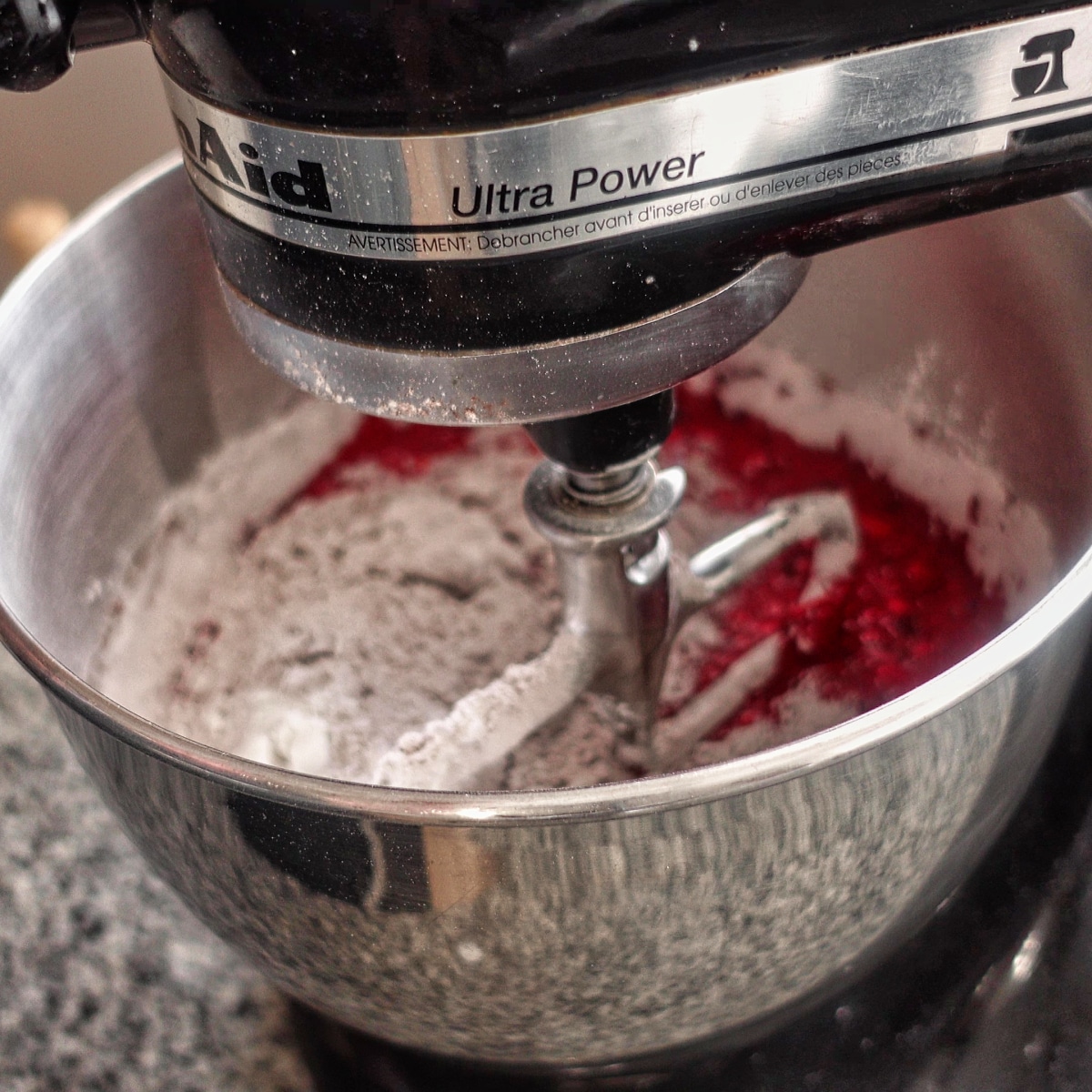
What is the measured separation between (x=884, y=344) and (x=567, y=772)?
0.88ft

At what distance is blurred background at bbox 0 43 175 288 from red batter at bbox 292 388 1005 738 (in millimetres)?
473

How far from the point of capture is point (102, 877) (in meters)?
0.51

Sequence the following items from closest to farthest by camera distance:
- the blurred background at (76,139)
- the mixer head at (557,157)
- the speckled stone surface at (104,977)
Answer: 1. the mixer head at (557,157)
2. the speckled stone surface at (104,977)
3. the blurred background at (76,139)

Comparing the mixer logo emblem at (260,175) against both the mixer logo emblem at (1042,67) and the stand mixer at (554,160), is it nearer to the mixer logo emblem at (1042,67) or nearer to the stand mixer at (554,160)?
the stand mixer at (554,160)

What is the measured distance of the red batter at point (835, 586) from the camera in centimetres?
54

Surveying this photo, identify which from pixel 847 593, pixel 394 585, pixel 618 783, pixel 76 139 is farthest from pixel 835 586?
pixel 76 139

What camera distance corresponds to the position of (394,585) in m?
0.62

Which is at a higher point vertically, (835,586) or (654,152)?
(654,152)

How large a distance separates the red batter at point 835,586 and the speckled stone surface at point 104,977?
21cm

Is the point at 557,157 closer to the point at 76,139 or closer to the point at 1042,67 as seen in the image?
the point at 1042,67

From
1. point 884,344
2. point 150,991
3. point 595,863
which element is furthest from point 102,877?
point 884,344

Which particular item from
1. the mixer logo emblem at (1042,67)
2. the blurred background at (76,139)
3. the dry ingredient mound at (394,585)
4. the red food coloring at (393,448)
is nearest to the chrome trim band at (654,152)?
the mixer logo emblem at (1042,67)

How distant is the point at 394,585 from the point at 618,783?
1.15 feet

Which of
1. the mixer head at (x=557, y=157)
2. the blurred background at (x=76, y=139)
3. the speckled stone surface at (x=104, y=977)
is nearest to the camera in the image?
the mixer head at (x=557, y=157)
